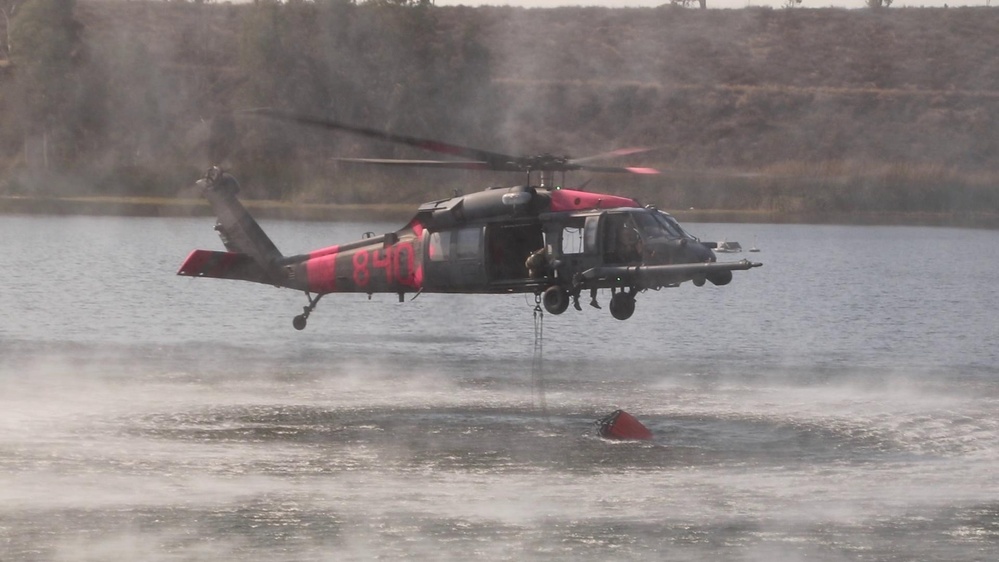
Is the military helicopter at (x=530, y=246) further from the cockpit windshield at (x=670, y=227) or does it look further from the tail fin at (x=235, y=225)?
the tail fin at (x=235, y=225)

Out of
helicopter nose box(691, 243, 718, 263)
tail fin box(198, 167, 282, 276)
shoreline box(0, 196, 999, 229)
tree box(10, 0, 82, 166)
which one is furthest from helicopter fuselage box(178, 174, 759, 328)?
tree box(10, 0, 82, 166)

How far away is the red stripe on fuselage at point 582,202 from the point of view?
2512cm

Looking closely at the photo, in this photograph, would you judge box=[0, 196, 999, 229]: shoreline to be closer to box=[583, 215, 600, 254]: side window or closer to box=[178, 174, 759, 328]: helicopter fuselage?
box=[178, 174, 759, 328]: helicopter fuselage

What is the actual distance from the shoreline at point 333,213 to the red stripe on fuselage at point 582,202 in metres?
44.5

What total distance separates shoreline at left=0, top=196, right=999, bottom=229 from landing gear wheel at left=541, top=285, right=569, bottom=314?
45.0m

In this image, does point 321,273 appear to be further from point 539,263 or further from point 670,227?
point 670,227

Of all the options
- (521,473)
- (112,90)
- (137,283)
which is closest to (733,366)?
(521,473)

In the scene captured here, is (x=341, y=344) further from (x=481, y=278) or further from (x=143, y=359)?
(x=481, y=278)

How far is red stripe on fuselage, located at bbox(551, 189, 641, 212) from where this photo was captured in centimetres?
2512

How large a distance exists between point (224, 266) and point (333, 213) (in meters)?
42.8

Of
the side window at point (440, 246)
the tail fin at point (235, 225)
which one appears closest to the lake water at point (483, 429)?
the tail fin at point (235, 225)

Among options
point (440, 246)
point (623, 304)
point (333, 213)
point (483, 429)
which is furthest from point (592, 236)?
point (333, 213)

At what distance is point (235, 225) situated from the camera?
3066 cm

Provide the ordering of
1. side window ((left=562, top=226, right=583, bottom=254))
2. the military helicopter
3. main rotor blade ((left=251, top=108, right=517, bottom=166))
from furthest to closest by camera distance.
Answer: side window ((left=562, top=226, right=583, bottom=254)), the military helicopter, main rotor blade ((left=251, top=108, right=517, bottom=166))
